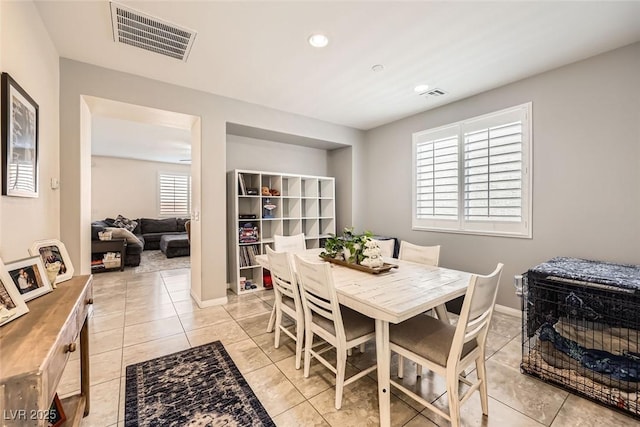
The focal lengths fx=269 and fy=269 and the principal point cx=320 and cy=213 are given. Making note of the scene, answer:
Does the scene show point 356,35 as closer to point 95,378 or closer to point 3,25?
point 3,25

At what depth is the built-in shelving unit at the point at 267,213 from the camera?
3.85 metres

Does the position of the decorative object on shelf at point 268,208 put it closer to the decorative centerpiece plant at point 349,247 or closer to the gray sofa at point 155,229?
the decorative centerpiece plant at point 349,247

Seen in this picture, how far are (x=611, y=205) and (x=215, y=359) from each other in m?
3.67

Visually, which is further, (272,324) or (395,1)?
(272,324)

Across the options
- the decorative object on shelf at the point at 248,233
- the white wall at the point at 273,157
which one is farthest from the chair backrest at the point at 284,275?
the white wall at the point at 273,157

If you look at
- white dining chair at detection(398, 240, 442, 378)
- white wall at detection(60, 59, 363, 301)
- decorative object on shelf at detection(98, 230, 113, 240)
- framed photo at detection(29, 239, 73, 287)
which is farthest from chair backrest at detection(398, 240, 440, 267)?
decorative object on shelf at detection(98, 230, 113, 240)

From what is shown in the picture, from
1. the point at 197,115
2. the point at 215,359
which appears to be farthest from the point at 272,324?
the point at 197,115

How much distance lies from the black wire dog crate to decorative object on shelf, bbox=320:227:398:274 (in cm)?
121

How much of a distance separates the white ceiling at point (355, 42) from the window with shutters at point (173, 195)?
248 inches

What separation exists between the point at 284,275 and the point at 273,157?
2.82m

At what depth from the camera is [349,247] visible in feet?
7.75

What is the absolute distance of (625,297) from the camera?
6.03 ft

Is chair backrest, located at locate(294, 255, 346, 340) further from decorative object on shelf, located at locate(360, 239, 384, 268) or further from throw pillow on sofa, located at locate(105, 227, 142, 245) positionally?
throw pillow on sofa, located at locate(105, 227, 142, 245)

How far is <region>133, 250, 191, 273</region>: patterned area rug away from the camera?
17.6 ft
